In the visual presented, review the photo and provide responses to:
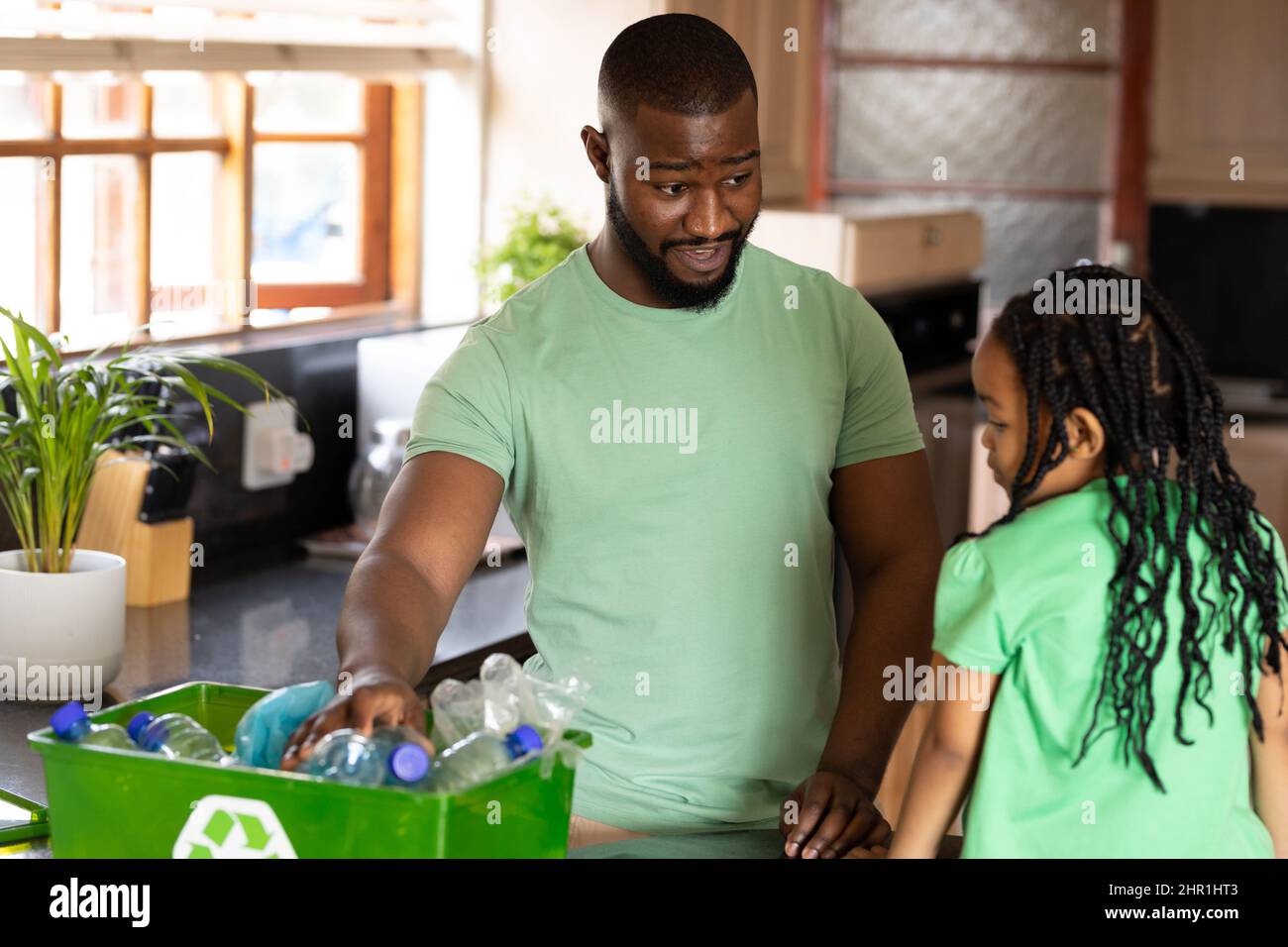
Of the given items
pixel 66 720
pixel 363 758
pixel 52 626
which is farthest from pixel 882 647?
pixel 52 626

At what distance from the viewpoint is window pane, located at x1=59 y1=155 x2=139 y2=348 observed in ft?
8.38

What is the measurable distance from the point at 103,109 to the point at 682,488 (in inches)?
56.6

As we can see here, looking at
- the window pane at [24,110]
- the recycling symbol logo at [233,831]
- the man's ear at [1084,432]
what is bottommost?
the recycling symbol logo at [233,831]

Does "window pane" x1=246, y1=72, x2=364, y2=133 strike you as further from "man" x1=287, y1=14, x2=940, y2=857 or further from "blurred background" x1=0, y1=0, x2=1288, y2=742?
"man" x1=287, y1=14, x2=940, y2=857

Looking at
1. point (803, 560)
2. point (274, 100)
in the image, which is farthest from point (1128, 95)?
point (803, 560)

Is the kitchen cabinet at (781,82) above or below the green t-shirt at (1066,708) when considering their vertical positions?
above

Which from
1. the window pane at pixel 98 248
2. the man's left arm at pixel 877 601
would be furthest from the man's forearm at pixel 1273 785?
the window pane at pixel 98 248

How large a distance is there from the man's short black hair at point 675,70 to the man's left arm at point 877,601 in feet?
1.24

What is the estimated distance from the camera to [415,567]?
1.51 m

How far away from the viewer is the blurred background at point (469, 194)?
2480mm

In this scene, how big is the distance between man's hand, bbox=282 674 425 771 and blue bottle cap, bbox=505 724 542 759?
0.26 ft

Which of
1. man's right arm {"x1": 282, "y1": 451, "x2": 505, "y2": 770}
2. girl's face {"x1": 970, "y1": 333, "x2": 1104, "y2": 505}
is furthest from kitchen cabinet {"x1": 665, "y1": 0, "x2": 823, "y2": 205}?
girl's face {"x1": 970, "y1": 333, "x2": 1104, "y2": 505}

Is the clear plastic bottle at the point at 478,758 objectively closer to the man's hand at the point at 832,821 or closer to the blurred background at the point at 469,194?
the man's hand at the point at 832,821

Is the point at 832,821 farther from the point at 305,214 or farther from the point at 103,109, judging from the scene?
the point at 305,214
